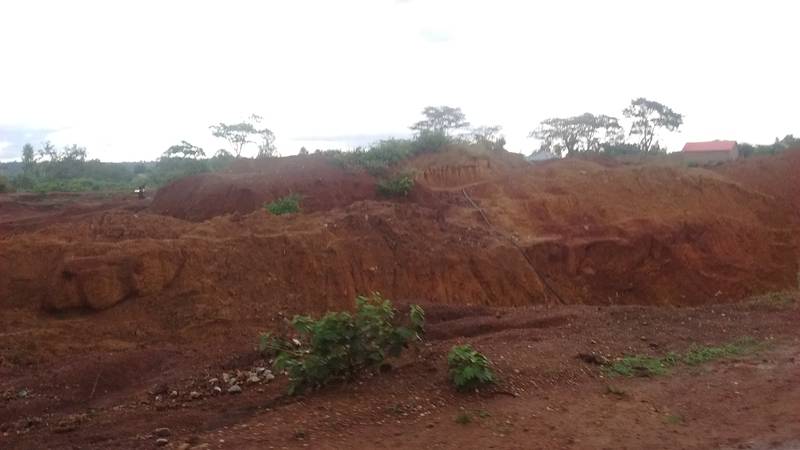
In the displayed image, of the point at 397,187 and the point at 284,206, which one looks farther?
the point at 397,187

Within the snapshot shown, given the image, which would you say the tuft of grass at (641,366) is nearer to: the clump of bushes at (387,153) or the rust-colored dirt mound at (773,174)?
the clump of bushes at (387,153)

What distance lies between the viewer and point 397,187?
17.9m

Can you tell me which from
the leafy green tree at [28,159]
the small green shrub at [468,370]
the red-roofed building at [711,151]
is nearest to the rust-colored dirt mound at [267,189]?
the small green shrub at [468,370]

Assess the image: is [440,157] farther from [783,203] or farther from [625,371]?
[625,371]

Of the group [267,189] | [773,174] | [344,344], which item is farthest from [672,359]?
[773,174]

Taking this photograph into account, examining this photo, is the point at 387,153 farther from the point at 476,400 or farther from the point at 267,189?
the point at 476,400

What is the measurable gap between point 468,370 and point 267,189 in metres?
11.7

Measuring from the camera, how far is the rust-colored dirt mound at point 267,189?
58.9 feet

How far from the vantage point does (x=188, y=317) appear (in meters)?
11.6

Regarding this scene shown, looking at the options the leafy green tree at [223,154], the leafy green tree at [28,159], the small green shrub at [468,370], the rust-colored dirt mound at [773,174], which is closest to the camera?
the small green shrub at [468,370]

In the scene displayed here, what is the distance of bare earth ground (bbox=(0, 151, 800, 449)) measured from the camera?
701cm

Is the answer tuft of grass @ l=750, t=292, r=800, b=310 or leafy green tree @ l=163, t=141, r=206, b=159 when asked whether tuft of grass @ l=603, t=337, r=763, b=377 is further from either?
leafy green tree @ l=163, t=141, r=206, b=159

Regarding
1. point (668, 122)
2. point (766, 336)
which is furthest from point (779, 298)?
point (668, 122)

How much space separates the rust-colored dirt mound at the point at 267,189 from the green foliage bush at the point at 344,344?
32.1 ft
